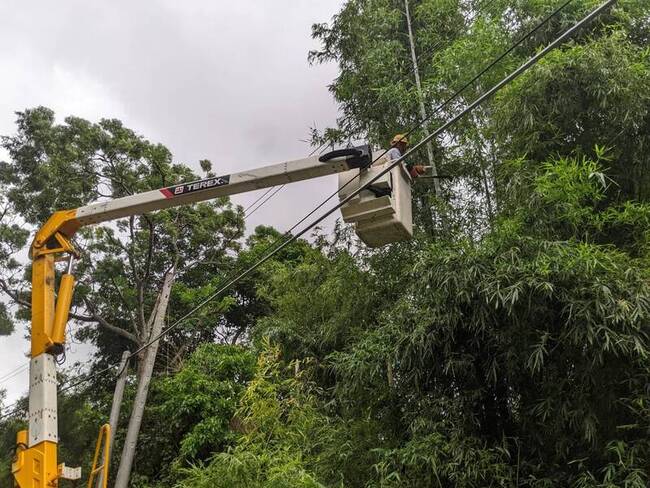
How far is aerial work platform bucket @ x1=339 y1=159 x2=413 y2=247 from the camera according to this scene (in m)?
3.01

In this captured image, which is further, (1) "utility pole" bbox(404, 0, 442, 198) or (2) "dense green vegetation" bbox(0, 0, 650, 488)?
(1) "utility pole" bbox(404, 0, 442, 198)

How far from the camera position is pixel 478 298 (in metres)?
4.26

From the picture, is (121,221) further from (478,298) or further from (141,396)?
(478,298)

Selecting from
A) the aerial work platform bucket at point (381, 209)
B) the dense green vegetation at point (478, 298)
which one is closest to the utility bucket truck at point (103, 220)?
the aerial work platform bucket at point (381, 209)

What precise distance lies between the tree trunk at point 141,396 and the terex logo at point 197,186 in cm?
499

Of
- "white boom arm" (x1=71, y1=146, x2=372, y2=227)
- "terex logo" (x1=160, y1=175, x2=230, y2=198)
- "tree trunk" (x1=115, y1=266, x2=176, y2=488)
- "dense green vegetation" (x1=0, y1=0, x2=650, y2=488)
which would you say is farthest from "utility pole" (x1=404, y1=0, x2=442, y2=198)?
"tree trunk" (x1=115, y1=266, x2=176, y2=488)

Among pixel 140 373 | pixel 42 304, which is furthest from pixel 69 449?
pixel 42 304

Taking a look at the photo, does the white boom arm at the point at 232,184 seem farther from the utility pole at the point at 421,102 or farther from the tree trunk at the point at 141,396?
the tree trunk at the point at 141,396

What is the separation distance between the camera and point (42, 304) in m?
3.58

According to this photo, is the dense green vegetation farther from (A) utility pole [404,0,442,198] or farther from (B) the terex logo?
(B) the terex logo

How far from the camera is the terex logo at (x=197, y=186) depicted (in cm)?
377

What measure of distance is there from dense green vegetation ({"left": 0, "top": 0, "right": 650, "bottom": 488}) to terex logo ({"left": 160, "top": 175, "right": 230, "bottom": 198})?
176cm

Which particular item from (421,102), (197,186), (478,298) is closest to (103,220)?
(197,186)

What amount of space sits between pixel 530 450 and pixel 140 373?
652 centimetres
